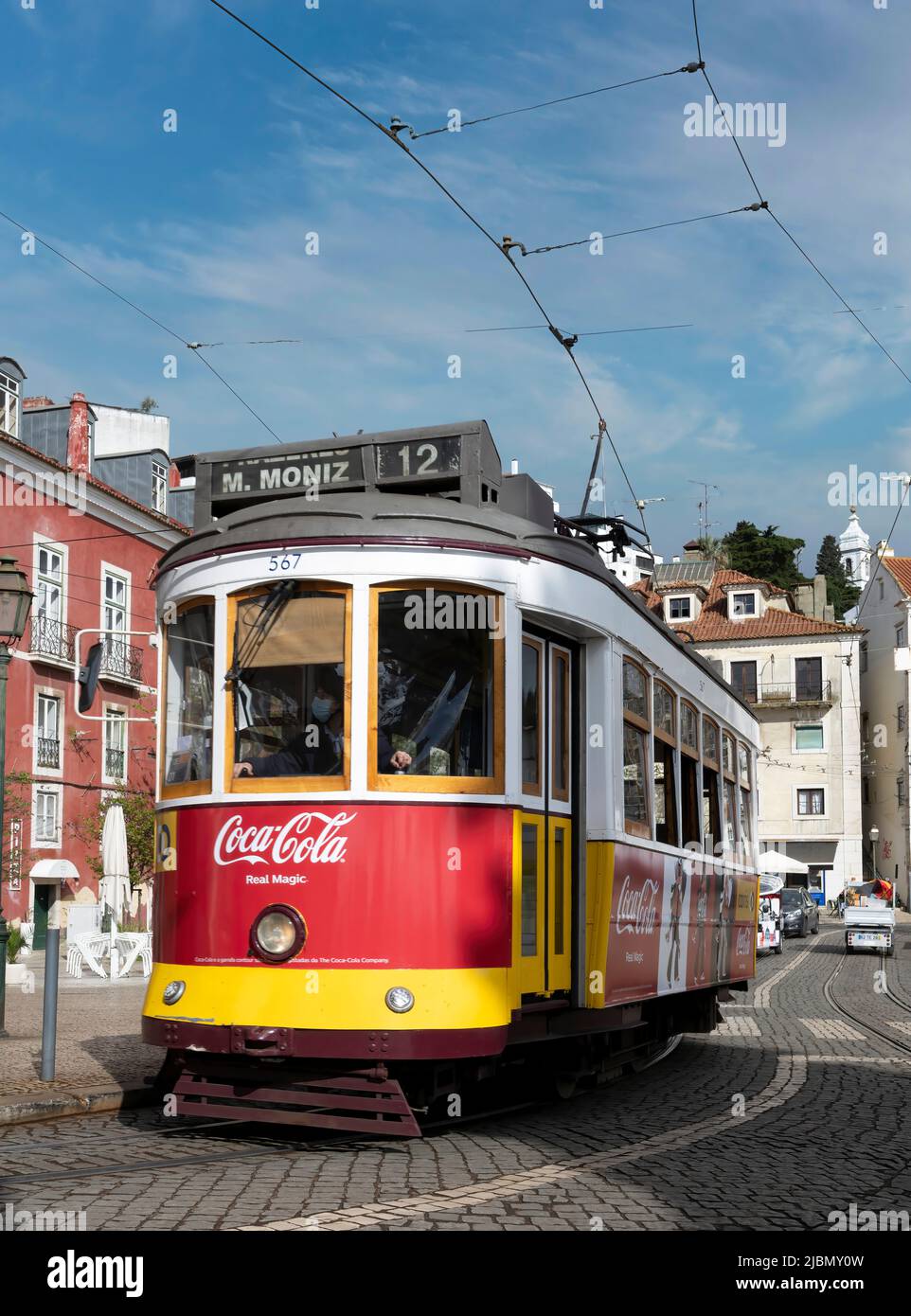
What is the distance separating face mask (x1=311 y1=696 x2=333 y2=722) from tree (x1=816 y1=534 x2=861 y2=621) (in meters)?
86.7

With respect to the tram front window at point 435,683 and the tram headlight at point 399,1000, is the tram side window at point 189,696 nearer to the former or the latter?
the tram front window at point 435,683

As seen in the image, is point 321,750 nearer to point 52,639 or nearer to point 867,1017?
point 867,1017

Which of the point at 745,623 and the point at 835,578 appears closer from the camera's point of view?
the point at 745,623

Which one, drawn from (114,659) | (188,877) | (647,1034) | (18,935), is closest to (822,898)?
(114,659)

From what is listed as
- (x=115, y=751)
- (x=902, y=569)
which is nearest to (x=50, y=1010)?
(x=115, y=751)

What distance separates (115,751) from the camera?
1383 inches

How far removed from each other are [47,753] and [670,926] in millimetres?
23962

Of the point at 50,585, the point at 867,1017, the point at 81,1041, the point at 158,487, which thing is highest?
the point at 158,487

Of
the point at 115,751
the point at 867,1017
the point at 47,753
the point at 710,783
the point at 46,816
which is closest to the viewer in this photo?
the point at 710,783

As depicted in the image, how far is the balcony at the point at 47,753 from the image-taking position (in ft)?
106

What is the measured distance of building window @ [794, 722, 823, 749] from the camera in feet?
211

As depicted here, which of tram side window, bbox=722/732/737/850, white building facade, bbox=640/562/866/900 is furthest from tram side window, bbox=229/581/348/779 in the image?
white building facade, bbox=640/562/866/900

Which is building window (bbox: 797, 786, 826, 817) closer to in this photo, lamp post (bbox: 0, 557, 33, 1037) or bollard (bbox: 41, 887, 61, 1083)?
lamp post (bbox: 0, 557, 33, 1037)
